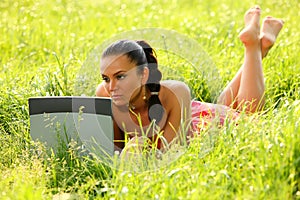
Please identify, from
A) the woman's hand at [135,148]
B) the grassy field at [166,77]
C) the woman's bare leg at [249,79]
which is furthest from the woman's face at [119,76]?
the woman's bare leg at [249,79]

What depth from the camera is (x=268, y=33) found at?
15.2 feet

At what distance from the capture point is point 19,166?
11.1 feet

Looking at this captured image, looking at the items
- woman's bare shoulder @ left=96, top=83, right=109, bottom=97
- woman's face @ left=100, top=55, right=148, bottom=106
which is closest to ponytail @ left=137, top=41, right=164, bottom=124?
woman's face @ left=100, top=55, right=148, bottom=106

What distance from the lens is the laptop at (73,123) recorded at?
3.47 m

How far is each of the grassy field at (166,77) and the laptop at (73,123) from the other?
0.08 m

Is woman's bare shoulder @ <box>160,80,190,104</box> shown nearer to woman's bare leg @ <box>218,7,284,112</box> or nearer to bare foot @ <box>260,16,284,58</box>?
woman's bare leg @ <box>218,7,284,112</box>

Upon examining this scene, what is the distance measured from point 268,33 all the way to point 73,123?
1.66 meters

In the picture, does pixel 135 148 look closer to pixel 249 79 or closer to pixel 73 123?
pixel 73 123

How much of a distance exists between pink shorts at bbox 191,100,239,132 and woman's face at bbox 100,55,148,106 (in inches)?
14.7

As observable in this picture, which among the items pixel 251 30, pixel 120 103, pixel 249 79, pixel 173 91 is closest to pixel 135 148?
pixel 120 103

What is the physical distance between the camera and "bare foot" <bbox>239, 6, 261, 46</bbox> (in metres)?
4.49

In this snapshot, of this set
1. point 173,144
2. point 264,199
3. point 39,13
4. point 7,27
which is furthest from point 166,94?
point 39,13

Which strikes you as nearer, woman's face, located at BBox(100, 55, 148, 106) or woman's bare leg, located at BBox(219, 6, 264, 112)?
woman's face, located at BBox(100, 55, 148, 106)

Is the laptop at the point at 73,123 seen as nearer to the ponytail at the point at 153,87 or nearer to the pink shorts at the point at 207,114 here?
the ponytail at the point at 153,87
